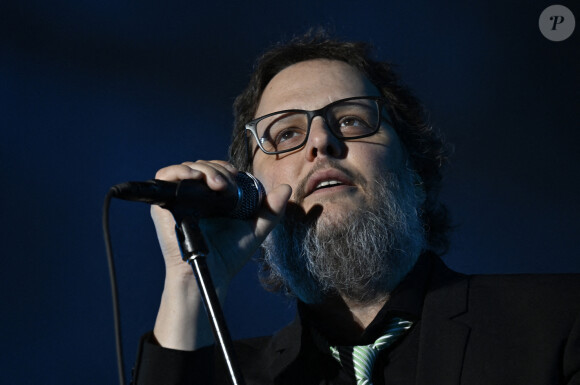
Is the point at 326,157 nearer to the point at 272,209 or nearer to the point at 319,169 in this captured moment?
the point at 319,169

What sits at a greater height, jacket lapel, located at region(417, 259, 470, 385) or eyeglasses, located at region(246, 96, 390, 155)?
eyeglasses, located at region(246, 96, 390, 155)

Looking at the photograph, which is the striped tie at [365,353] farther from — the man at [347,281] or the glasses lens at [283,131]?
the glasses lens at [283,131]

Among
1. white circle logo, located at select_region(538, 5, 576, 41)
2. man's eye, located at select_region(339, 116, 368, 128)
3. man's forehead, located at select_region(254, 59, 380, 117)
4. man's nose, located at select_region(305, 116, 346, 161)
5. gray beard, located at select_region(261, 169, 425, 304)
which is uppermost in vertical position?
white circle logo, located at select_region(538, 5, 576, 41)

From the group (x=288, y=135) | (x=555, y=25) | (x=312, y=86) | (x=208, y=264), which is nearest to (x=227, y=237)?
(x=208, y=264)

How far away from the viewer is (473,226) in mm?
3043

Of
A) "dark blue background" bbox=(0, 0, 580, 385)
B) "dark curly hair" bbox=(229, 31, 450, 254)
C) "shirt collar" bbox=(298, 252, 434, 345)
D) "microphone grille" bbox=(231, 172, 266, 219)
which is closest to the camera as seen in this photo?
"microphone grille" bbox=(231, 172, 266, 219)

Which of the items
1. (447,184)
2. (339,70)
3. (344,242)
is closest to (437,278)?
(344,242)

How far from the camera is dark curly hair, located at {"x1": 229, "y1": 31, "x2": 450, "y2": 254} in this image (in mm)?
2531

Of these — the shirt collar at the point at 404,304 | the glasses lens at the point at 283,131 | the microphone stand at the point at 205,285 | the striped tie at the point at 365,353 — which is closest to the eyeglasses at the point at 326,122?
the glasses lens at the point at 283,131

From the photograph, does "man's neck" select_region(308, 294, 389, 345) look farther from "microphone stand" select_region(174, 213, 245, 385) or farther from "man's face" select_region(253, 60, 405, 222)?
"microphone stand" select_region(174, 213, 245, 385)

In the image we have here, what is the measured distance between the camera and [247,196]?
1491 millimetres

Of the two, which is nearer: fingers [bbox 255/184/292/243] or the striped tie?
fingers [bbox 255/184/292/243]

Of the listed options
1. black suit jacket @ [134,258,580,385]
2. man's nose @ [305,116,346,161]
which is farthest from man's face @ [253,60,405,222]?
black suit jacket @ [134,258,580,385]

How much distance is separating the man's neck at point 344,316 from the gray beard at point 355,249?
27mm
